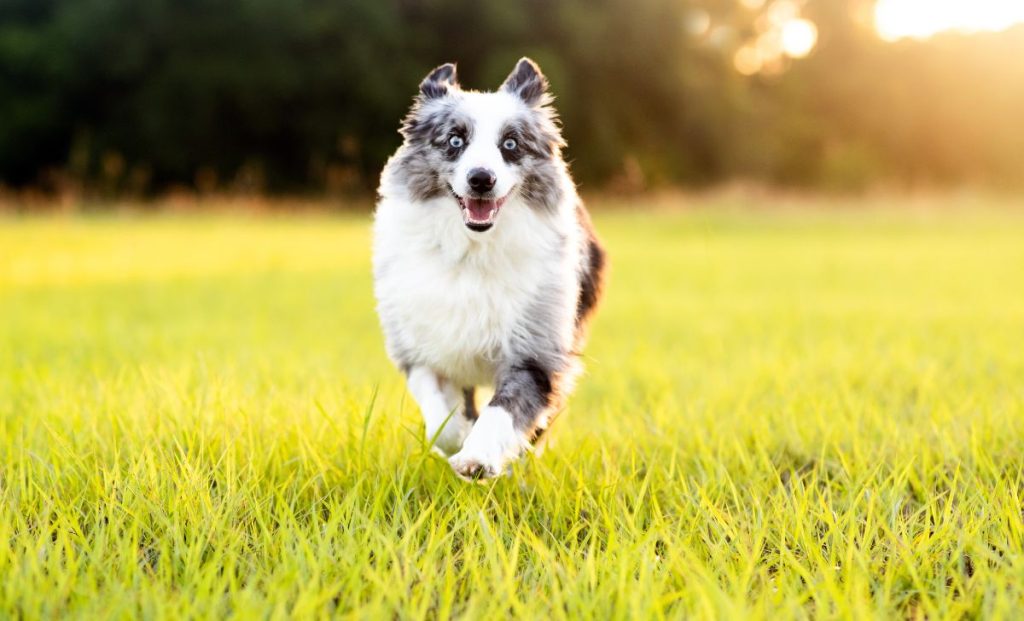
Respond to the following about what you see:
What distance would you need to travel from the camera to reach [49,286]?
8.90 meters

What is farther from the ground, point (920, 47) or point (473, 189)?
point (920, 47)

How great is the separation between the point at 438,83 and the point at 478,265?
901mm

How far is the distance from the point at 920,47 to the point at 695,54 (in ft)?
43.1

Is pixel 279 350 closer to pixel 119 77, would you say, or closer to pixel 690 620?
pixel 690 620

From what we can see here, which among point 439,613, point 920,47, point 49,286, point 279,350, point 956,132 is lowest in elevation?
point 49,286

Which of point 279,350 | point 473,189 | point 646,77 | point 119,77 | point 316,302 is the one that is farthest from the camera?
point 646,77

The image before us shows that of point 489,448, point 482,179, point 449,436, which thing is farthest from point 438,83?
point 489,448

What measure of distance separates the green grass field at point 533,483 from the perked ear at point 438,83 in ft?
4.27

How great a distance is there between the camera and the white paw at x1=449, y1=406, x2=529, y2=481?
2793mm

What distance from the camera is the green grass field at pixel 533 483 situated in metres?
2.30

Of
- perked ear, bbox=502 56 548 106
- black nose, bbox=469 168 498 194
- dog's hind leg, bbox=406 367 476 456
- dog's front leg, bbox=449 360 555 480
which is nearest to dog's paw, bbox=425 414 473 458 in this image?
dog's hind leg, bbox=406 367 476 456

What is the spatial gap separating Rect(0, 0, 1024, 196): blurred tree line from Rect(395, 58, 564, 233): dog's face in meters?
17.7

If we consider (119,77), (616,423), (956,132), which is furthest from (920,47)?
(616,423)

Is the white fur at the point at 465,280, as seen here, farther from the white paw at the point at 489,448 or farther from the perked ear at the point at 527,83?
the perked ear at the point at 527,83
